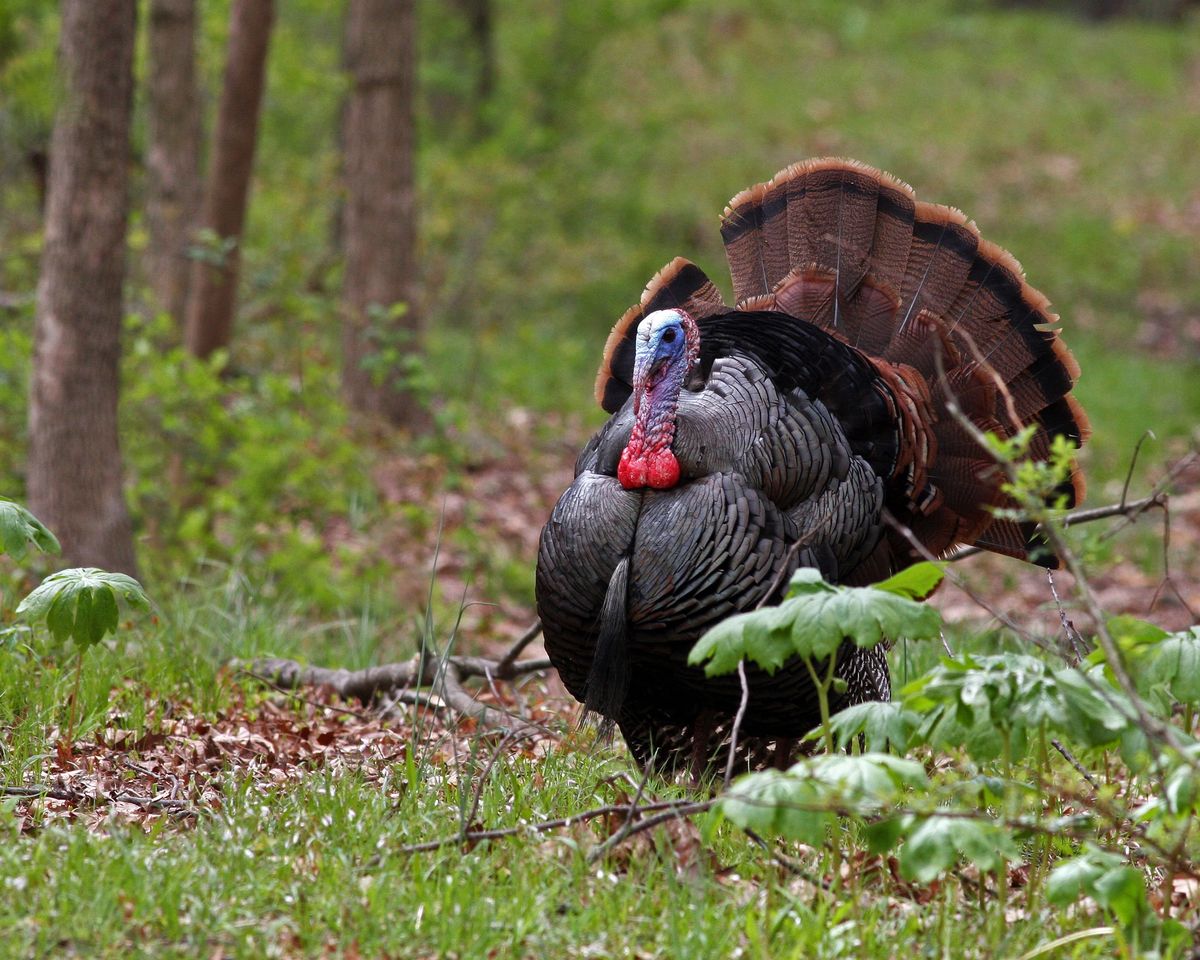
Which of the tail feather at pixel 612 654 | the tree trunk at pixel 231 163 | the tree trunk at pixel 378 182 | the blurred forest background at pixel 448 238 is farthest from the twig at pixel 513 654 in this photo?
the tree trunk at pixel 378 182

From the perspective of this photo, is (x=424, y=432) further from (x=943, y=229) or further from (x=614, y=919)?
(x=614, y=919)

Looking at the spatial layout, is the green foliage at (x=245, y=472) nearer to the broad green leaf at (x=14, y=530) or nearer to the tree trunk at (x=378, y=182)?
the tree trunk at (x=378, y=182)

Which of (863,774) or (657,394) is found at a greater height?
(657,394)

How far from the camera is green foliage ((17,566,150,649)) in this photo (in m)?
3.42

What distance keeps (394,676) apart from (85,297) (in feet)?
6.34

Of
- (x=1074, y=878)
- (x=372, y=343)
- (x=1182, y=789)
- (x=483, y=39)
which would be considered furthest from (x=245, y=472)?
(x=483, y=39)

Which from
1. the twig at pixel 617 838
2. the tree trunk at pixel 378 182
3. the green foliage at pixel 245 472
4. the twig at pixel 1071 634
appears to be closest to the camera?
the twig at pixel 617 838

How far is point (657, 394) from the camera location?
3922mm

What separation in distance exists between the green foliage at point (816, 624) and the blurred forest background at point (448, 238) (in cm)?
321

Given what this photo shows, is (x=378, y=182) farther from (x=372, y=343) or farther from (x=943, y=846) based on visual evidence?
(x=943, y=846)

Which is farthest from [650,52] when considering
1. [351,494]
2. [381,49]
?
[351,494]

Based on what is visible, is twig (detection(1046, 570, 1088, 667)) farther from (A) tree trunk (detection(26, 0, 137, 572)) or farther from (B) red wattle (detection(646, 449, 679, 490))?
(A) tree trunk (detection(26, 0, 137, 572))

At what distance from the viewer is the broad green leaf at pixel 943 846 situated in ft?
8.12

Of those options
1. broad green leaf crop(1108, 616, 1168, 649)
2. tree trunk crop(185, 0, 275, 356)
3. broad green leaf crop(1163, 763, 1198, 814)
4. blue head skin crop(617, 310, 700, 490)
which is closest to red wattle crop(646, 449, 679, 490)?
blue head skin crop(617, 310, 700, 490)
